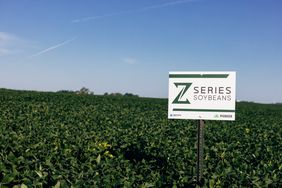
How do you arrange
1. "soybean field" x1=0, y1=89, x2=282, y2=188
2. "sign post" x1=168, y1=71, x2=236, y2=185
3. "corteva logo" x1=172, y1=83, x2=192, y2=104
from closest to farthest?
1. "soybean field" x1=0, y1=89, x2=282, y2=188
2. "sign post" x1=168, y1=71, x2=236, y2=185
3. "corteva logo" x1=172, y1=83, x2=192, y2=104

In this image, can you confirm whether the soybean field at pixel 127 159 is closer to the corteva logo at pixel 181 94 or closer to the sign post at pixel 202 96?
the sign post at pixel 202 96

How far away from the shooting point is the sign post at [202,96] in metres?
5.21

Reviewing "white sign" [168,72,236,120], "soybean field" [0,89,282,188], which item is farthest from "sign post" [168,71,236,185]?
"soybean field" [0,89,282,188]

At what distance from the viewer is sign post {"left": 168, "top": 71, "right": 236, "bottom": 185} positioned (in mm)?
5215

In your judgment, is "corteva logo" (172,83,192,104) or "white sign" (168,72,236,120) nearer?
"white sign" (168,72,236,120)

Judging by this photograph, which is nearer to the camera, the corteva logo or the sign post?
the sign post

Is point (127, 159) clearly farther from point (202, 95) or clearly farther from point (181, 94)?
point (202, 95)

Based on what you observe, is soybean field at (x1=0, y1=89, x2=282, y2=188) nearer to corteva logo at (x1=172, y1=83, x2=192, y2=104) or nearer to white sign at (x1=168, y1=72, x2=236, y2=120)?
white sign at (x1=168, y1=72, x2=236, y2=120)

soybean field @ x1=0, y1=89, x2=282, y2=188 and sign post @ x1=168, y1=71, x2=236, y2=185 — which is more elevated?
sign post @ x1=168, y1=71, x2=236, y2=185

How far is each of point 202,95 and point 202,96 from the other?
0.04 feet

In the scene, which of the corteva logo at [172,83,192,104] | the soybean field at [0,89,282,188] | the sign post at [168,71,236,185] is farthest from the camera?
the corteva logo at [172,83,192,104]

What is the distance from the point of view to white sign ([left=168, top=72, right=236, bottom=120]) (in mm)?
5219

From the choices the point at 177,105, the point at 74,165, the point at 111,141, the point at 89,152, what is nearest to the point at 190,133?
the point at 111,141

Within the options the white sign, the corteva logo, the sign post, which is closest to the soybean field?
the sign post
